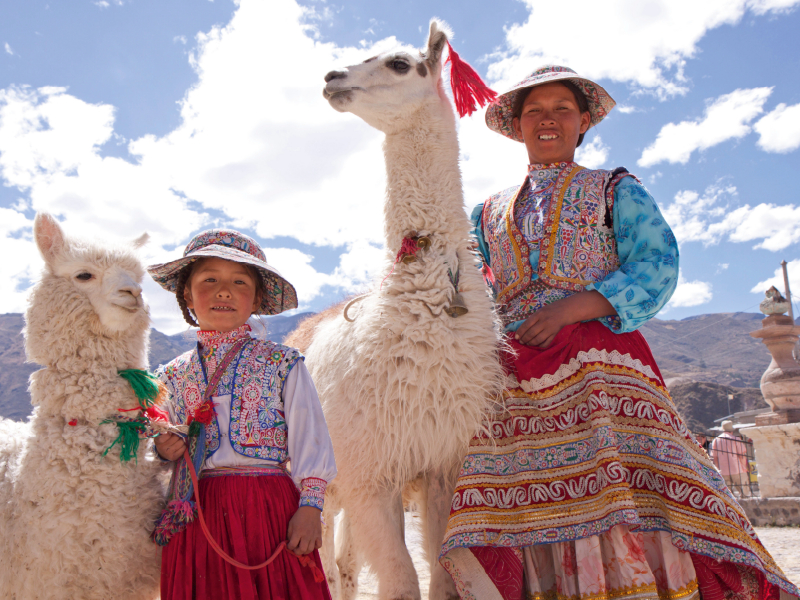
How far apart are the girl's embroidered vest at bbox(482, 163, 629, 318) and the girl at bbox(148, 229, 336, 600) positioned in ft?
2.84

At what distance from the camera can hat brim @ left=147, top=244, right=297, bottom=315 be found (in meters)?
1.93

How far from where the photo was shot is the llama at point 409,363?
207 cm

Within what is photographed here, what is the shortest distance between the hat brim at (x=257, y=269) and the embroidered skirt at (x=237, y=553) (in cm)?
67

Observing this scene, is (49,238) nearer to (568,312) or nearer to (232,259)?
(232,259)

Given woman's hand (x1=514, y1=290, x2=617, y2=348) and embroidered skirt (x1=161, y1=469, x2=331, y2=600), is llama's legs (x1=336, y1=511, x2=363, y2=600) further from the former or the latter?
woman's hand (x1=514, y1=290, x2=617, y2=348)

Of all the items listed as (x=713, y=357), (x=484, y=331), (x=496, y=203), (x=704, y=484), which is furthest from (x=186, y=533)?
(x=713, y=357)

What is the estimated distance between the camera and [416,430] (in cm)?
207

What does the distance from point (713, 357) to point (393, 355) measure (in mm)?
105470

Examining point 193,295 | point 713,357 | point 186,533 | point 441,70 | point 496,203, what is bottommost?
point 186,533

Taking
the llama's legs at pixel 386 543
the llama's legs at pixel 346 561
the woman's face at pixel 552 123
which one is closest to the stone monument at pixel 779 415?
the llama's legs at pixel 346 561

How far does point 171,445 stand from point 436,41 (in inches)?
80.7

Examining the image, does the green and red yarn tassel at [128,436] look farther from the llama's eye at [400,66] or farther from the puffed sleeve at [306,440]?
the llama's eye at [400,66]

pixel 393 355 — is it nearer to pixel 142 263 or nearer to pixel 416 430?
pixel 416 430

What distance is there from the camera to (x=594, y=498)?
5.97ft
